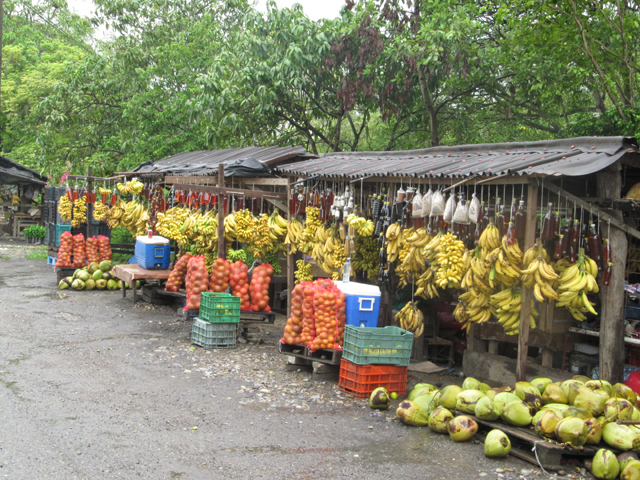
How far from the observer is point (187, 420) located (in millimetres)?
6039

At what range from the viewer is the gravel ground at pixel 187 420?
4.98m

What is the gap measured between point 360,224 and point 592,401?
3.54 metres

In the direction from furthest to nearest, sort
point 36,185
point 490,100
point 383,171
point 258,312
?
point 36,185
point 490,100
point 258,312
point 383,171

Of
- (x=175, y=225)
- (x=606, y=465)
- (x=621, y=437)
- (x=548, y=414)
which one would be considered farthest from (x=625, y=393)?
(x=175, y=225)

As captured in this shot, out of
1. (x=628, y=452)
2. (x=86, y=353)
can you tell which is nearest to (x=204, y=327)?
(x=86, y=353)

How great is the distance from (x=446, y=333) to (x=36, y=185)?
2146 cm

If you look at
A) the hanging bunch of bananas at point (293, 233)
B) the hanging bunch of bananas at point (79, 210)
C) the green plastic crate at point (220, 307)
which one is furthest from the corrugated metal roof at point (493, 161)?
the hanging bunch of bananas at point (79, 210)

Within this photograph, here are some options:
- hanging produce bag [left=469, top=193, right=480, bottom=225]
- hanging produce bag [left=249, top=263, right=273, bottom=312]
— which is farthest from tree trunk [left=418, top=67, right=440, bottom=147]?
hanging produce bag [left=469, top=193, right=480, bottom=225]

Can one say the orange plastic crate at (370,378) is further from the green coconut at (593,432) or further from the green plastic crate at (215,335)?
the green plastic crate at (215,335)

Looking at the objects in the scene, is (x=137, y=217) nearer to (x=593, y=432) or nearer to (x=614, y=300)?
(x=614, y=300)

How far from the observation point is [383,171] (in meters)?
7.69

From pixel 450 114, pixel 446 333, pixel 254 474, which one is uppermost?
pixel 450 114

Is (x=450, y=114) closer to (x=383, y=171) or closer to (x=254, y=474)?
(x=383, y=171)

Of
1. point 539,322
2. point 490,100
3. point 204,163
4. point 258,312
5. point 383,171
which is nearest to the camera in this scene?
point 539,322
